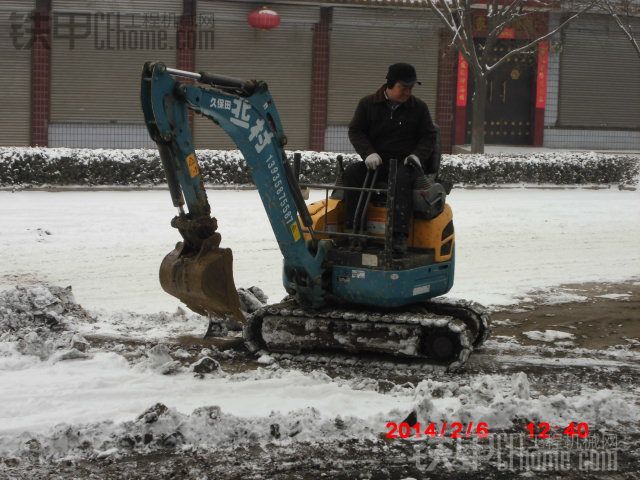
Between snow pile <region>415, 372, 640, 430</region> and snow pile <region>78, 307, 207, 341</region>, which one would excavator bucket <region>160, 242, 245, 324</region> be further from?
snow pile <region>415, 372, 640, 430</region>

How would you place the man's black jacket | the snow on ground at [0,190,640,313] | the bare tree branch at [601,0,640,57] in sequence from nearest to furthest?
the man's black jacket → the snow on ground at [0,190,640,313] → the bare tree branch at [601,0,640,57]

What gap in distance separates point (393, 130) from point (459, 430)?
2915 millimetres

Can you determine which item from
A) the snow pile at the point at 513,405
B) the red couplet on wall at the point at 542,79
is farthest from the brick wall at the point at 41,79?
the snow pile at the point at 513,405

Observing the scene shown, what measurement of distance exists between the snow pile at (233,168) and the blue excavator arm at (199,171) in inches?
378

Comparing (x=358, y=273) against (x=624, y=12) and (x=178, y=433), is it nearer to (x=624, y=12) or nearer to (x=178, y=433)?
(x=178, y=433)

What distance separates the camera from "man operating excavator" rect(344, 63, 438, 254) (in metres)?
8.43

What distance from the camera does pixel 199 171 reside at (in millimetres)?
7867

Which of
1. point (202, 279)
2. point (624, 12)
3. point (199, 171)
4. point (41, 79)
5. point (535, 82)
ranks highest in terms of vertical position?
point (624, 12)

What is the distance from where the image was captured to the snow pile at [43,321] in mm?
8008

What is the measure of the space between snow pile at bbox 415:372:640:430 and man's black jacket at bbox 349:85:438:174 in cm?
206

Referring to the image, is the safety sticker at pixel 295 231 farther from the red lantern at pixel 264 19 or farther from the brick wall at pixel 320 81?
the brick wall at pixel 320 81

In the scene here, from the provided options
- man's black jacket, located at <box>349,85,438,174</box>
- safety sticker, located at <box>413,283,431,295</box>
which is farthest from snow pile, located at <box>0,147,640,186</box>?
safety sticker, located at <box>413,283,431,295</box>

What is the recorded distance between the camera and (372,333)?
8273mm

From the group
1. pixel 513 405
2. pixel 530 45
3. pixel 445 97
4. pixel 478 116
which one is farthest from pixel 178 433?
pixel 445 97
